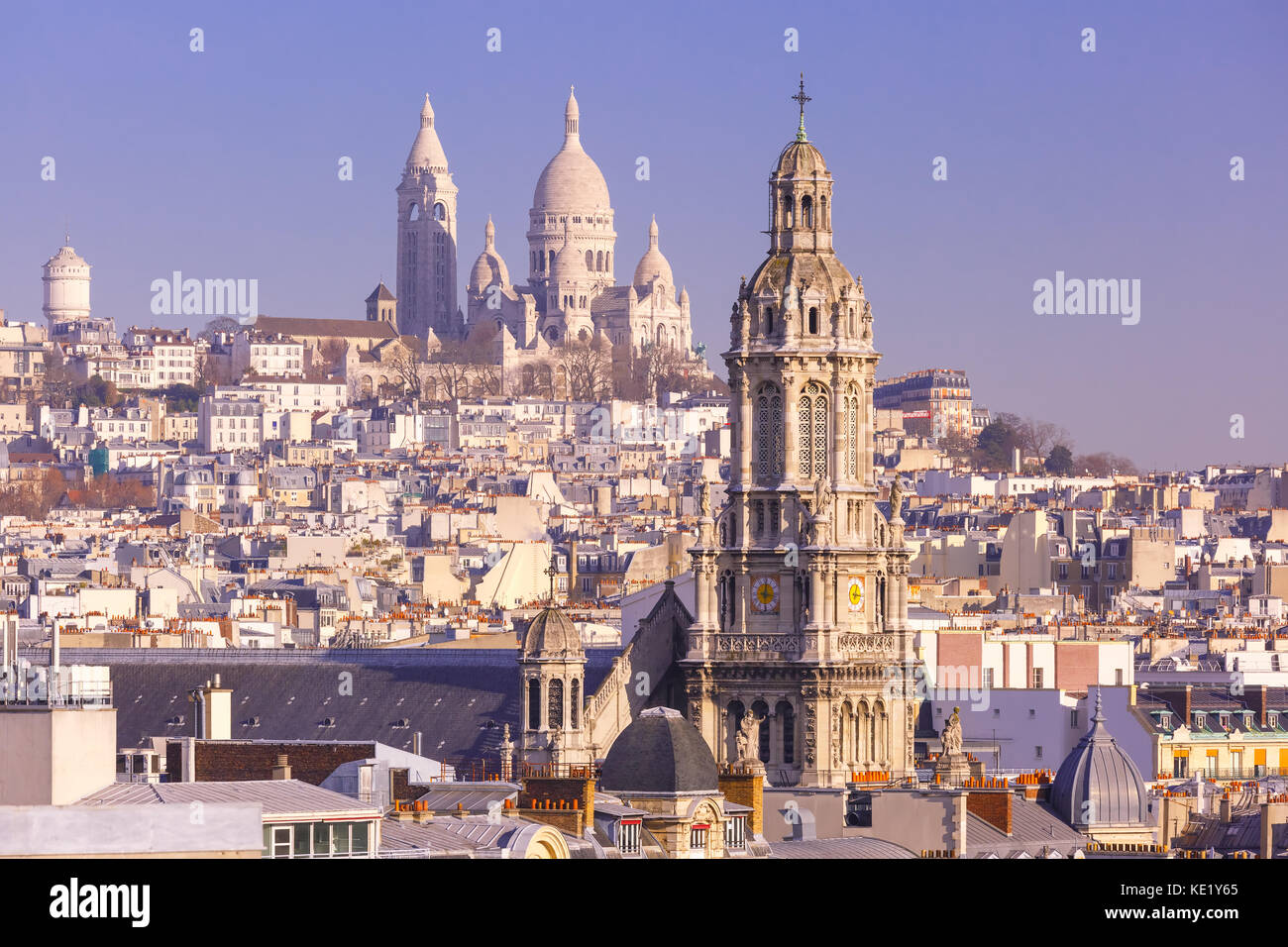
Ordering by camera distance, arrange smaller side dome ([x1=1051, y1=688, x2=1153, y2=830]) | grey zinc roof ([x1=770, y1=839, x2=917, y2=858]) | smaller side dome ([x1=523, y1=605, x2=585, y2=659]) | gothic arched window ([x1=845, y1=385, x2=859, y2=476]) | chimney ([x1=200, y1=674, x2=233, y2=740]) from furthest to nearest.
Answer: gothic arched window ([x1=845, y1=385, x2=859, y2=476]) → chimney ([x1=200, y1=674, x2=233, y2=740]) → smaller side dome ([x1=523, y1=605, x2=585, y2=659]) → smaller side dome ([x1=1051, y1=688, x2=1153, y2=830]) → grey zinc roof ([x1=770, y1=839, x2=917, y2=858])

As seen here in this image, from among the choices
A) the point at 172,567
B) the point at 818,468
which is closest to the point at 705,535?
the point at 818,468

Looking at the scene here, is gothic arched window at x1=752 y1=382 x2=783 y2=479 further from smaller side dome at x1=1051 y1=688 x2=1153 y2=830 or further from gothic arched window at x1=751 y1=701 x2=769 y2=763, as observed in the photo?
smaller side dome at x1=1051 y1=688 x2=1153 y2=830

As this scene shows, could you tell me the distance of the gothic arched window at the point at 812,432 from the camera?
1815 inches

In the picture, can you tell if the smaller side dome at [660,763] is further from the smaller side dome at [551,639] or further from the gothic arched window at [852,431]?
the gothic arched window at [852,431]

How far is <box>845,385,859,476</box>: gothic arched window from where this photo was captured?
46062 millimetres

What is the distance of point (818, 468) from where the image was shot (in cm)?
4616

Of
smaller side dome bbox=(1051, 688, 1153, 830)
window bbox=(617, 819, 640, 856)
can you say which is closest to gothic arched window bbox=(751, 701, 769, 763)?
smaller side dome bbox=(1051, 688, 1153, 830)

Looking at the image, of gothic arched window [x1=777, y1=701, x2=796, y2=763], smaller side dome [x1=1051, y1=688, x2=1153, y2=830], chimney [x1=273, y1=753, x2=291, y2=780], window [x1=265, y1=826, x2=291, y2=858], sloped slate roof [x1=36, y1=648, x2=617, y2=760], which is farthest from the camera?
sloped slate roof [x1=36, y1=648, x2=617, y2=760]

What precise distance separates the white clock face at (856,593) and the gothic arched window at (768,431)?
5.09 feet

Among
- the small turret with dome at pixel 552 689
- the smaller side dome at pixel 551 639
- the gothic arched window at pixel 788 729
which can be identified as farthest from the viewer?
the gothic arched window at pixel 788 729

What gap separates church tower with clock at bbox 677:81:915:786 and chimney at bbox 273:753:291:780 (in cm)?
1141

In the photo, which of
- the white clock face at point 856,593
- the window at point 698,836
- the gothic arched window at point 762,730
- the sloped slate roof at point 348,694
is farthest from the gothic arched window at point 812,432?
the window at point 698,836

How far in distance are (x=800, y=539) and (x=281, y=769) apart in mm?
15030

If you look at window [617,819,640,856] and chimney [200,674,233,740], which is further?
chimney [200,674,233,740]
